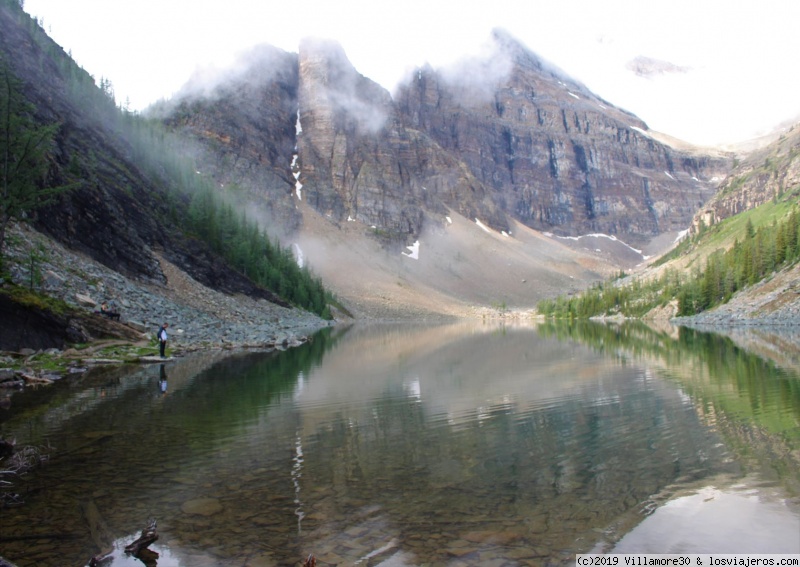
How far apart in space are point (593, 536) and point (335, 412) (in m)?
11.1

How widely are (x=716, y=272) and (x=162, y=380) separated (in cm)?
10810

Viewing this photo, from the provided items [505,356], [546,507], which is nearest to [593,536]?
[546,507]

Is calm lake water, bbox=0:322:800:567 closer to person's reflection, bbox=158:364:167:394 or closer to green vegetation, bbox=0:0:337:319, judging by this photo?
person's reflection, bbox=158:364:167:394

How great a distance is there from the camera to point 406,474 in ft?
35.4

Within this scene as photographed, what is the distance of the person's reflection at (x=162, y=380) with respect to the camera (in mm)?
22188

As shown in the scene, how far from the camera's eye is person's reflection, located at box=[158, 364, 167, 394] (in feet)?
72.8

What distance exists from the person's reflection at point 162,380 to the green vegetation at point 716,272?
92.8 meters

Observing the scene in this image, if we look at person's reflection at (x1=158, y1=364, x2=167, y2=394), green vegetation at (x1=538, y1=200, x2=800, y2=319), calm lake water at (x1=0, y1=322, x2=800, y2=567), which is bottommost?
calm lake water at (x1=0, y1=322, x2=800, y2=567)

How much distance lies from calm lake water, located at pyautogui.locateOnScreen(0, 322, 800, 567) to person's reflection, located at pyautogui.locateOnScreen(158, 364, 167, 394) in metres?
0.60

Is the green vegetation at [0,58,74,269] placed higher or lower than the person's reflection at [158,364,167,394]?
higher

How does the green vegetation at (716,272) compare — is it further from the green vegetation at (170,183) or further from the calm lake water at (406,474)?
the calm lake water at (406,474)

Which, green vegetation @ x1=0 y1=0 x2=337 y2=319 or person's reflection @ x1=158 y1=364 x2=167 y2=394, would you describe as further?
green vegetation @ x1=0 y1=0 x2=337 y2=319

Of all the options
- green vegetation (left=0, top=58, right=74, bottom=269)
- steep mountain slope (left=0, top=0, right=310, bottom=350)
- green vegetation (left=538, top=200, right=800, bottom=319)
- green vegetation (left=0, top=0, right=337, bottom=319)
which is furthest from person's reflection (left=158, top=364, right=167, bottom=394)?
green vegetation (left=538, top=200, right=800, bottom=319)

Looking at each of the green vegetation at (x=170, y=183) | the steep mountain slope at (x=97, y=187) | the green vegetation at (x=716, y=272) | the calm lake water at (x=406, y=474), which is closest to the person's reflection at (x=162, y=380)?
the calm lake water at (x=406, y=474)
